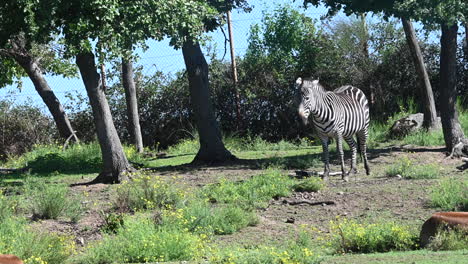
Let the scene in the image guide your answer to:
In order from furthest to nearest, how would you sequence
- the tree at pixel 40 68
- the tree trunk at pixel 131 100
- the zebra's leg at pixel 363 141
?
the tree trunk at pixel 131 100 < the tree at pixel 40 68 < the zebra's leg at pixel 363 141

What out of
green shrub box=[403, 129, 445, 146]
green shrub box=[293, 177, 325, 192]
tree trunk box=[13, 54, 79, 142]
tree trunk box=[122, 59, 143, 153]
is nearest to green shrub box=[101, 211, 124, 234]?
green shrub box=[293, 177, 325, 192]

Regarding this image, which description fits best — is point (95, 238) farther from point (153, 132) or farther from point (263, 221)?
point (153, 132)

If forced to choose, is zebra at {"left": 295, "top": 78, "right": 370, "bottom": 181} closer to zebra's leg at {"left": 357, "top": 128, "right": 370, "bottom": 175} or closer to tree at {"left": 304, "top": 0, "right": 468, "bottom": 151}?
zebra's leg at {"left": 357, "top": 128, "right": 370, "bottom": 175}

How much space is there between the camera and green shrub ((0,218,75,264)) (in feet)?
31.2

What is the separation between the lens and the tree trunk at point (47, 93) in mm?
22422

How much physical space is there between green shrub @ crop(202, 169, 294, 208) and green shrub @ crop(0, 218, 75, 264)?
3.49 meters

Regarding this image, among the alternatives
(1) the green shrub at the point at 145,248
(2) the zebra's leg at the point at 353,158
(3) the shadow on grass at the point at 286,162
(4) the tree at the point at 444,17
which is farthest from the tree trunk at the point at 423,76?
(1) the green shrub at the point at 145,248

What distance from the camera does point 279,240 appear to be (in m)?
11.2

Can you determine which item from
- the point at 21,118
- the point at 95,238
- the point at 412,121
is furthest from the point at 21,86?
the point at 95,238

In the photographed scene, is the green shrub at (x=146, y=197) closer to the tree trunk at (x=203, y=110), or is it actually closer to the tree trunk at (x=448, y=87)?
the tree trunk at (x=203, y=110)

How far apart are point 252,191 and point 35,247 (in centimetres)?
506

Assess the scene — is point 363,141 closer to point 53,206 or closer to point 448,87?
point 448,87

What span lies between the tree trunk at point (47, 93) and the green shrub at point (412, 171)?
975cm

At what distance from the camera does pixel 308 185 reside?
Answer: 558 inches
